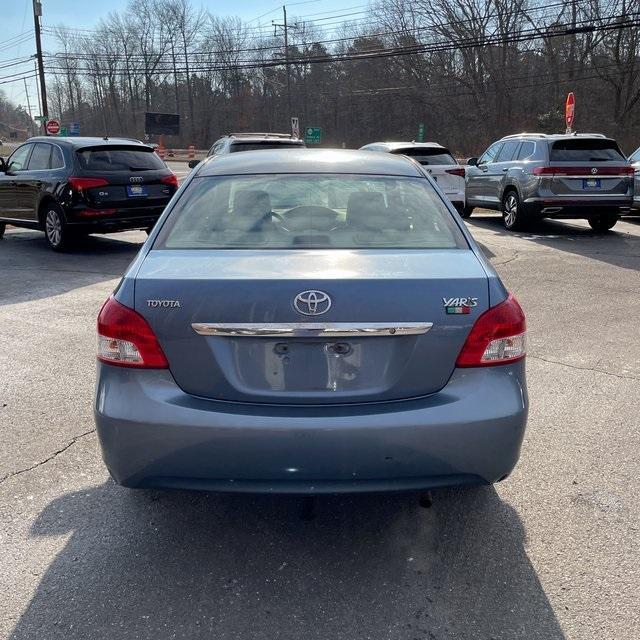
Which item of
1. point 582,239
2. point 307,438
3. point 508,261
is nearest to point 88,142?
point 508,261

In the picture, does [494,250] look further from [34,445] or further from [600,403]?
[34,445]

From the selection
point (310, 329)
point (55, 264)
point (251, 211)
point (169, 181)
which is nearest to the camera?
point (310, 329)

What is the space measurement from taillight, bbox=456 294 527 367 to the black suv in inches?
341

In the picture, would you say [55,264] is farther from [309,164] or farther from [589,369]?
[589,369]

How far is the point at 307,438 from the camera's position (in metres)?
2.42

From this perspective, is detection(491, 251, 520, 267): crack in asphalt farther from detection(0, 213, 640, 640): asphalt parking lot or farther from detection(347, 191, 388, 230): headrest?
detection(347, 191, 388, 230): headrest

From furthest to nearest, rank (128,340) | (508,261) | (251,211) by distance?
(508,261) → (251,211) → (128,340)

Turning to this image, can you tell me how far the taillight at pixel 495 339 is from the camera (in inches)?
101

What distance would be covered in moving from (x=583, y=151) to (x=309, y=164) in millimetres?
10312

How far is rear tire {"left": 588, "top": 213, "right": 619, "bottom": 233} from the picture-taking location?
1306 centimetres

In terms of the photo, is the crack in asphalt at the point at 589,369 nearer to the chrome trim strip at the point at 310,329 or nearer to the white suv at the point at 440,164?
the chrome trim strip at the point at 310,329

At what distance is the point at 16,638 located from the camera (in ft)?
7.64

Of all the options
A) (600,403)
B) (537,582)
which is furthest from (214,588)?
(600,403)

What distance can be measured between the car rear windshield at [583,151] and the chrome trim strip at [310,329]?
11.0 meters
